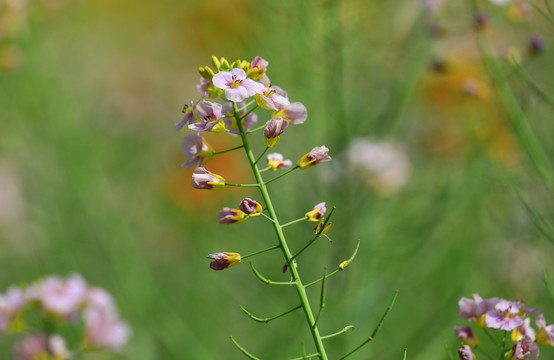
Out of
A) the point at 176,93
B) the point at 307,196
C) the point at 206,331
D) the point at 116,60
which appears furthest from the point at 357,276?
the point at 116,60

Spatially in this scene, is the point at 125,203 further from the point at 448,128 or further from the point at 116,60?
the point at 116,60

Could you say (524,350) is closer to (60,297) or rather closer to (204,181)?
(204,181)

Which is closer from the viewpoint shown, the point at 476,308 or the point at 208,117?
the point at 208,117

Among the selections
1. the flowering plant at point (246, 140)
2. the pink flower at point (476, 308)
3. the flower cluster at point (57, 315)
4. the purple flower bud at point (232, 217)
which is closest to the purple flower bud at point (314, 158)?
the flowering plant at point (246, 140)

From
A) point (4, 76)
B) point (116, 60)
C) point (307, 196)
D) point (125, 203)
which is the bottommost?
point (307, 196)

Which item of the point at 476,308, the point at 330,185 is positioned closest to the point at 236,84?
the point at 476,308

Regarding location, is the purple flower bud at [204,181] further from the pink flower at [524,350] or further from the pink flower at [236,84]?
the pink flower at [524,350]
